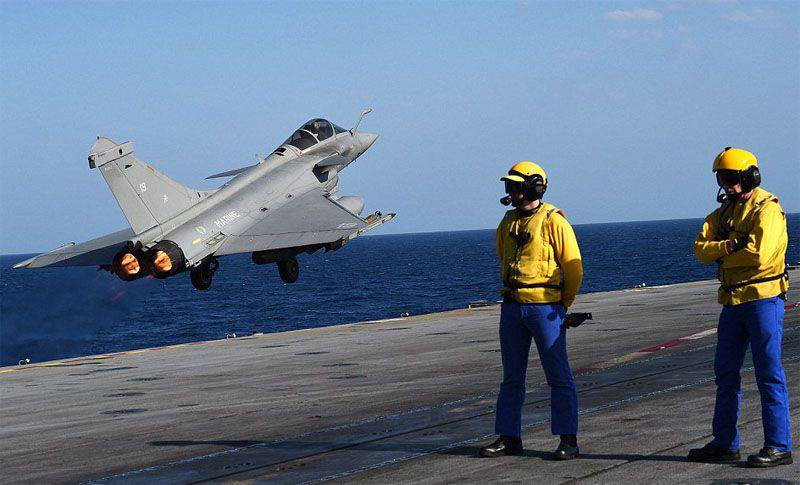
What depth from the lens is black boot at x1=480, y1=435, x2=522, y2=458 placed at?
32.8ft

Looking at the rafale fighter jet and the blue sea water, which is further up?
the rafale fighter jet

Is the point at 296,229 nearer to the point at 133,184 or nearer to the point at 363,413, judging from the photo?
the point at 133,184

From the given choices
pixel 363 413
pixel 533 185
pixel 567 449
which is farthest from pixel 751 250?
pixel 363 413

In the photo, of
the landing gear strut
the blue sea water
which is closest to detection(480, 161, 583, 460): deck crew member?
the landing gear strut

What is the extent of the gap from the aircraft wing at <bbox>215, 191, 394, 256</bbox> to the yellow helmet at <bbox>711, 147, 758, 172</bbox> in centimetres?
1639

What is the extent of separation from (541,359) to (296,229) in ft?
55.7

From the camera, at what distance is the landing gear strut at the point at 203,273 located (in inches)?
1009

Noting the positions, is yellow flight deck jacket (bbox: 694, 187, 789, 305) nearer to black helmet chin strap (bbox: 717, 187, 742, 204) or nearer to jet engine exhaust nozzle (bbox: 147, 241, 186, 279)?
black helmet chin strap (bbox: 717, 187, 742, 204)

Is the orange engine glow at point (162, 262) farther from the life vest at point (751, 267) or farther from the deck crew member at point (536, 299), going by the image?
the life vest at point (751, 267)

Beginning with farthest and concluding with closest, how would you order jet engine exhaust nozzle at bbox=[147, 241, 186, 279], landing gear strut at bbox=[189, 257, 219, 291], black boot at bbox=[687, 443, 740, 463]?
landing gear strut at bbox=[189, 257, 219, 291] → jet engine exhaust nozzle at bbox=[147, 241, 186, 279] → black boot at bbox=[687, 443, 740, 463]

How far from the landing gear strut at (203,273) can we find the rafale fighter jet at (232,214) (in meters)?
0.03

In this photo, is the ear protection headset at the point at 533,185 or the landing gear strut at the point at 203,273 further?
the landing gear strut at the point at 203,273

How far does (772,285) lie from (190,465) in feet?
20.4

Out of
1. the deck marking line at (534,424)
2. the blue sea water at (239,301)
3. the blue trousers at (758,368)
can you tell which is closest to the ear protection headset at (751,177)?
the blue trousers at (758,368)
